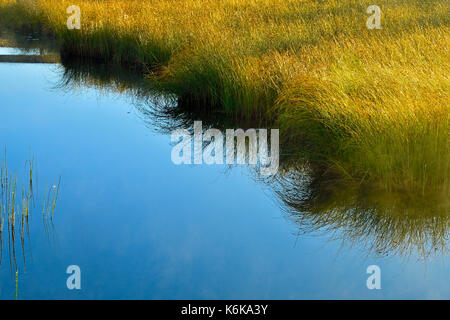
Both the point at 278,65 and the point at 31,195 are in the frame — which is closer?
the point at 31,195

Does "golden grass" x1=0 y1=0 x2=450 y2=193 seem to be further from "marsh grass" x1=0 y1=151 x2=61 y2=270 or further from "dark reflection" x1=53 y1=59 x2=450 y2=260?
"marsh grass" x1=0 y1=151 x2=61 y2=270

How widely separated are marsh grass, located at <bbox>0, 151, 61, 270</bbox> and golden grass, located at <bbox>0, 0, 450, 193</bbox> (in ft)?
6.88

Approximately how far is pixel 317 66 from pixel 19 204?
3.20m

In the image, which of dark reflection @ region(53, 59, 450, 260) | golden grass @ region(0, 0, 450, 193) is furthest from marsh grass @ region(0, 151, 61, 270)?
golden grass @ region(0, 0, 450, 193)

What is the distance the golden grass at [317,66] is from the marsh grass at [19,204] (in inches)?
82.5

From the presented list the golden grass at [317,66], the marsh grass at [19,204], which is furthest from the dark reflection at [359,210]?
the marsh grass at [19,204]

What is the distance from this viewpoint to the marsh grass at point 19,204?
3.34 m

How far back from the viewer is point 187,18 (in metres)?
9.23

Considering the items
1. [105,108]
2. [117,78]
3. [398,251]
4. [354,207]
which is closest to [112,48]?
[117,78]

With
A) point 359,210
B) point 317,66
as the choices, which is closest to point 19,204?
point 359,210

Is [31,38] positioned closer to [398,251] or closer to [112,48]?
[112,48]

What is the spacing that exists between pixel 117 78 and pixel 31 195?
4736 mm
